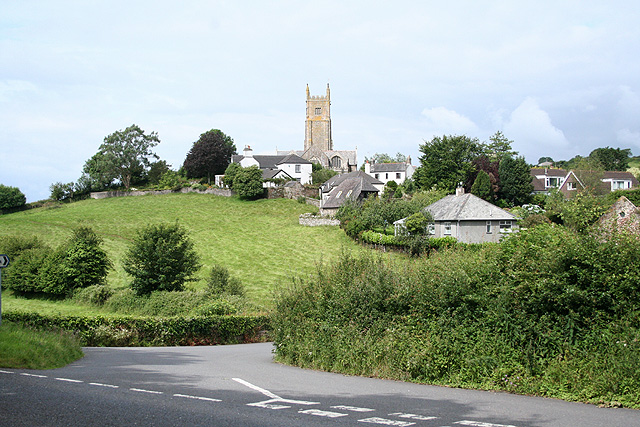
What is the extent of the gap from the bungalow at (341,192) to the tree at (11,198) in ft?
146

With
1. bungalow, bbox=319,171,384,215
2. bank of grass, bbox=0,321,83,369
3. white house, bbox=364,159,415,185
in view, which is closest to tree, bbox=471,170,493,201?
bungalow, bbox=319,171,384,215

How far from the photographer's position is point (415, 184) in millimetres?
87438

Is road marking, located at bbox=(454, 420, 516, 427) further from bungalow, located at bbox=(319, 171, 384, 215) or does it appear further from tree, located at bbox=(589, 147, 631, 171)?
tree, located at bbox=(589, 147, 631, 171)

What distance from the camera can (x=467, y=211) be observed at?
53750 mm

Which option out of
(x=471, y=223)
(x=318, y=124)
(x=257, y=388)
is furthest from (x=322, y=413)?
(x=318, y=124)

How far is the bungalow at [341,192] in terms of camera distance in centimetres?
6856

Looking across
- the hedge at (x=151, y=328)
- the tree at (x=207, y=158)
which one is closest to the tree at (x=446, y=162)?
the tree at (x=207, y=158)

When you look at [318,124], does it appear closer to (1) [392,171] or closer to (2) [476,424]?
(1) [392,171]

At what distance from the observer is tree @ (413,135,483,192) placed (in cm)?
8238

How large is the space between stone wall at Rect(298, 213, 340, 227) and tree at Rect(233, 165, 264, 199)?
16175mm

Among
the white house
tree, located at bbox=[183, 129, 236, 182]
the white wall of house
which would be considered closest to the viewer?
the white wall of house

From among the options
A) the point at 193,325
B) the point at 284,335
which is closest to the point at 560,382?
the point at 284,335

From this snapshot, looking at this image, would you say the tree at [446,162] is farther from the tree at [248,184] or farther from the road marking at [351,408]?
the road marking at [351,408]

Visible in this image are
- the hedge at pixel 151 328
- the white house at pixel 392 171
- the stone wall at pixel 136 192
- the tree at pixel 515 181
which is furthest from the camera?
the white house at pixel 392 171
